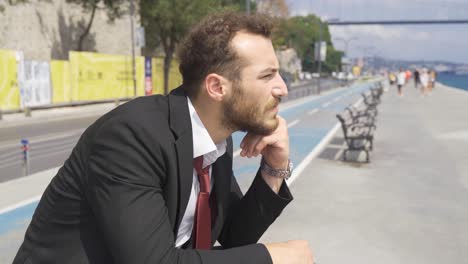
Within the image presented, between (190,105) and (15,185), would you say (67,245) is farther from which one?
(15,185)

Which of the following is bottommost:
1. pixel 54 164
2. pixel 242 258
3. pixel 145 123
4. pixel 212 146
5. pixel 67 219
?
pixel 54 164

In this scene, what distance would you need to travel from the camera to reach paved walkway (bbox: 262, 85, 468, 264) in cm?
480

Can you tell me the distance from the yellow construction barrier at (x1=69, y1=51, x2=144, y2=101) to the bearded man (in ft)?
80.0

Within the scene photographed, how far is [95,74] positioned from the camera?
88.0 ft

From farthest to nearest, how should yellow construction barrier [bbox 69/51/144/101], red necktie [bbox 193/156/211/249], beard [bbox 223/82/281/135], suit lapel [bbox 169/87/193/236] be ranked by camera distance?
yellow construction barrier [bbox 69/51/144/101], red necktie [bbox 193/156/211/249], beard [bbox 223/82/281/135], suit lapel [bbox 169/87/193/236]

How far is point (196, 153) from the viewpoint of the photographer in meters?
1.82

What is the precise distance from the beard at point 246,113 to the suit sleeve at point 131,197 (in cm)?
33

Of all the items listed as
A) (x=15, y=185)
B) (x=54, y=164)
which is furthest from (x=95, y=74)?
(x=15, y=185)

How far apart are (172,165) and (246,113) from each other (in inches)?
13.7

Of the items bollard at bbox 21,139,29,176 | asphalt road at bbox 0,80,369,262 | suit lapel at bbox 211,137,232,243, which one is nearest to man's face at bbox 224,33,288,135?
suit lapel at bbox 211,137,232,243

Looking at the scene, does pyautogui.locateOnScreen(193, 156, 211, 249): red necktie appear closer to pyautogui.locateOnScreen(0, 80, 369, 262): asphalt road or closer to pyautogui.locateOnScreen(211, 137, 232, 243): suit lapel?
pyautogui.locateOnScreen(211, 137, 232, 243): suit lapel

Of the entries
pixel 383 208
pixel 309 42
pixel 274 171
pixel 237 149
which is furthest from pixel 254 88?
pixel 309 42

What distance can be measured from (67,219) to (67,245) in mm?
89

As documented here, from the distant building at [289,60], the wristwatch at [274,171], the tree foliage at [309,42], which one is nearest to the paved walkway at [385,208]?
the wristwatch at [274,171]
